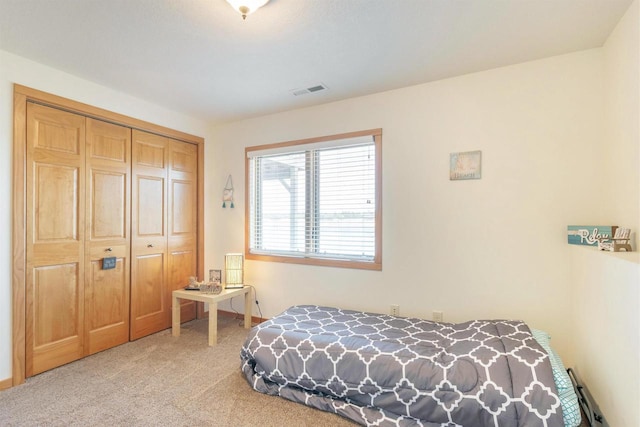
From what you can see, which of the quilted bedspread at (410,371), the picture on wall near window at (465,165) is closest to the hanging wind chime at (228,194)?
the quilted bedspread at (410,371)

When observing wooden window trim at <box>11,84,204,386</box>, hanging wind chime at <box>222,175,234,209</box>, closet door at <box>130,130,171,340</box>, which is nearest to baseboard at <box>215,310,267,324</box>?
closet door at <box>130,130,171,340</box>

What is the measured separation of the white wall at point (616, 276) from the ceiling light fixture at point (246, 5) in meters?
2.15

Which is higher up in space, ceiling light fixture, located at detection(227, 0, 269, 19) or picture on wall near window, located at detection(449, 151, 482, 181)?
ceiling light fixture, located at detection(227, 0, 269, 19)

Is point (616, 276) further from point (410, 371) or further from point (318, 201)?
point (318, 201)

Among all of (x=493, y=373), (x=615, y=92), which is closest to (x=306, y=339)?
(x=493, y=373)

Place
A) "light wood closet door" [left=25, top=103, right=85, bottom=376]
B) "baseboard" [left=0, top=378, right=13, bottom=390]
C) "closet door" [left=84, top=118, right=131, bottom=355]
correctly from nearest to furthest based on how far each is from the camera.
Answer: "baseboard" [left=0, top=378, right=13, bottom=390]
"light wood closet door" [left=25, top=103, right=85, bottom=376]
"closet door" [left=84, top=118, right=131, bottom=355]

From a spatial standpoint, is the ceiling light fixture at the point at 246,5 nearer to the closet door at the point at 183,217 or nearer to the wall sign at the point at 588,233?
the closet door at the point at 183,217

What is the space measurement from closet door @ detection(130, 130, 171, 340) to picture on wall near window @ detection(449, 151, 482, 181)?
10.3 feet

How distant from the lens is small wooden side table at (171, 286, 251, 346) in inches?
122

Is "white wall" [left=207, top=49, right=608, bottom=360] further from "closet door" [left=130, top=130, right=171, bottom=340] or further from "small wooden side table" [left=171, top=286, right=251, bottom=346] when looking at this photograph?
"closet door" [left=130, top=130, right=171, bottom=340]

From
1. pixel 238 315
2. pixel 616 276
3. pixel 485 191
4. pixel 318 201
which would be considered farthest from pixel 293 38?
pixel 238 315

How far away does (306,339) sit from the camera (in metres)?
2.29

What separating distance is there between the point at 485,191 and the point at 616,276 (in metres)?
1.15

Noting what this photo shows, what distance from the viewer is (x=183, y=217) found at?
3803 mm
